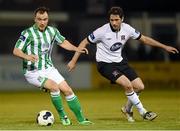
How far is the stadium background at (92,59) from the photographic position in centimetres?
2041

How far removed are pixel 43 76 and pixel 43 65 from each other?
0.19 m

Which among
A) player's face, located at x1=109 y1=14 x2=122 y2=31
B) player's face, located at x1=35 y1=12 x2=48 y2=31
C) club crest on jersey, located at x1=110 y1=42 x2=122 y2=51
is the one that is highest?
player's face, located at x1=35 y1=12 x2=48 y2=31

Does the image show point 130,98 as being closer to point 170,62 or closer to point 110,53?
point 110,53

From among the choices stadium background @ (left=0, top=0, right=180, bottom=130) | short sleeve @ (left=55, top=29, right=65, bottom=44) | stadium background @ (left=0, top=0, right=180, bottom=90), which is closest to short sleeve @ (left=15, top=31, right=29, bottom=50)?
short sleeve @ (left=55, top=29, right=65, bottom=44)

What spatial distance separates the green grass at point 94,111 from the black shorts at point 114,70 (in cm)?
82

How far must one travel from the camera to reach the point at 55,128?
12164 millimetres

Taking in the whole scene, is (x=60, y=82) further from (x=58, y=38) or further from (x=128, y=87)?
(x=128, y=87)

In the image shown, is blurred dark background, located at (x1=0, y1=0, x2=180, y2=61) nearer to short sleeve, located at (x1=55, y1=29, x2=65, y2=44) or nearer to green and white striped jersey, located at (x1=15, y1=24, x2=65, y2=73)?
short sleeve, located at (x1=55, y1=29, x2=65, y2=44)

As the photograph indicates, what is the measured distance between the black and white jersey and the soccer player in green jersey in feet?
3.23

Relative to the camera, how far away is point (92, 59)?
29.5m

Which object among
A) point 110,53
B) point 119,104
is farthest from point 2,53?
point 110,53

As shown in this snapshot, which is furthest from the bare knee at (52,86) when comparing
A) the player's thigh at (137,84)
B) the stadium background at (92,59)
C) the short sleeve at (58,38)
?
the stadium background at (92,59)

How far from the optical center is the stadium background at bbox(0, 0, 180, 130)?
2041 cm

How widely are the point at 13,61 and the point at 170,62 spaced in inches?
246
